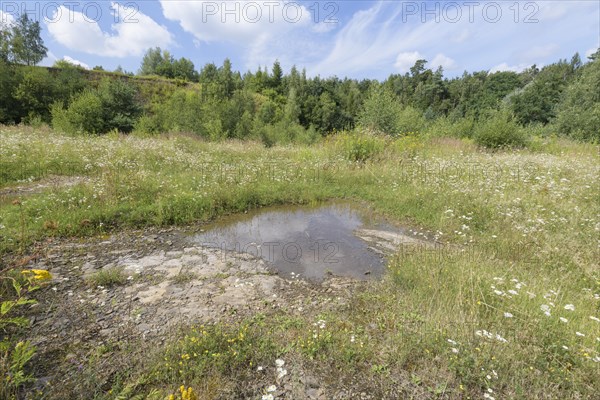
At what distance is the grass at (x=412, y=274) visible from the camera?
2283mm

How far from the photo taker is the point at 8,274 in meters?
3.62

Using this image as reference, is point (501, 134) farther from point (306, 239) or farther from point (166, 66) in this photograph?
point (166, 66)

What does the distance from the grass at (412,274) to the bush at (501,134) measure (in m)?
4.04

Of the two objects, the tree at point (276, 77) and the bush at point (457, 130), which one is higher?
the tree at point (276, 77)

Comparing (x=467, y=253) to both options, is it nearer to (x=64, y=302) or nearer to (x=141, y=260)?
(x=141, y=260)

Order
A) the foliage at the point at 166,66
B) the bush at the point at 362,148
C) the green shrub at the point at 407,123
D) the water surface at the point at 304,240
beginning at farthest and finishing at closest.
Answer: the foliage at the point at 166,66 < the green shrub at the point at 407,123 < the bush at the point at 362,148 < the water surface at the point at 304,240

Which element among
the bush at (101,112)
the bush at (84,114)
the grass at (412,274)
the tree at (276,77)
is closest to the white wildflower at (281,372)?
the grass at (412,274)

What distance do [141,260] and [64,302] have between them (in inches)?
46.6

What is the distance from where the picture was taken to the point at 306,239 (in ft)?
18.4

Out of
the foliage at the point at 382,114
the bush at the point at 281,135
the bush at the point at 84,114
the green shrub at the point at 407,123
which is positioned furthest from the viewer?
the bush at the point at 281,135

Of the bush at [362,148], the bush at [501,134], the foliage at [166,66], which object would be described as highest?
the foliage at [166,66]

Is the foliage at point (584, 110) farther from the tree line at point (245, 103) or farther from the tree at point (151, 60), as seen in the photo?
the tree at point (151, 60)

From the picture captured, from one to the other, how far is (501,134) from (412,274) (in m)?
13.2

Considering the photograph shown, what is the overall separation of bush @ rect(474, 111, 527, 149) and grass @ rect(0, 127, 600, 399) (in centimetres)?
404
